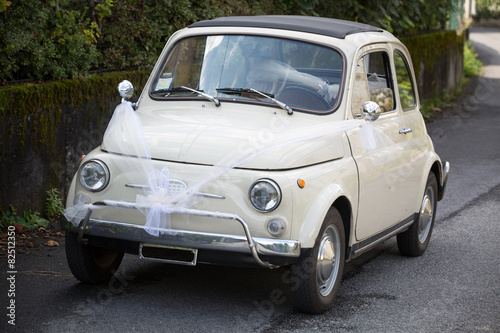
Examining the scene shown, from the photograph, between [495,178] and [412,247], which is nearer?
[412,247]

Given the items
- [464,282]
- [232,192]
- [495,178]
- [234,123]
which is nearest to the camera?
[232,192]

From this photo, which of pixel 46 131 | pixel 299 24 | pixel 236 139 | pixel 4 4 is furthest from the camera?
pixel 46 131

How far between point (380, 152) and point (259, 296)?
4.84ft

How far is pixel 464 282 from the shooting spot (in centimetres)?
648

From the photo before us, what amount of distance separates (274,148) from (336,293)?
46.1 inches

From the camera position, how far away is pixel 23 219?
758 cm

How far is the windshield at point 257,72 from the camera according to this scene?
→ 6.12m

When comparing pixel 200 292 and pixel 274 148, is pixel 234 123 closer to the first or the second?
pixel 274 148

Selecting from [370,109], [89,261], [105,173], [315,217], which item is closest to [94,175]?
[105,173]

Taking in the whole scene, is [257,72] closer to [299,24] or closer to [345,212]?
[299,24]

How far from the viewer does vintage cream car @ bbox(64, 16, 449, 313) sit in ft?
16.8

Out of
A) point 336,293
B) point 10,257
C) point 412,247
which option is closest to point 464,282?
point 412,247

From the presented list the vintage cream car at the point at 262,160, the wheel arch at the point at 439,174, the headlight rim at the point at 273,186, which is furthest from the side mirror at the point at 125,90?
the wheel arch at the point at 439,174

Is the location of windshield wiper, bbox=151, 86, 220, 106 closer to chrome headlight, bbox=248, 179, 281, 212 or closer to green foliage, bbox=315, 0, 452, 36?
chrome headlight, bbox=248, 179, 281, 212
